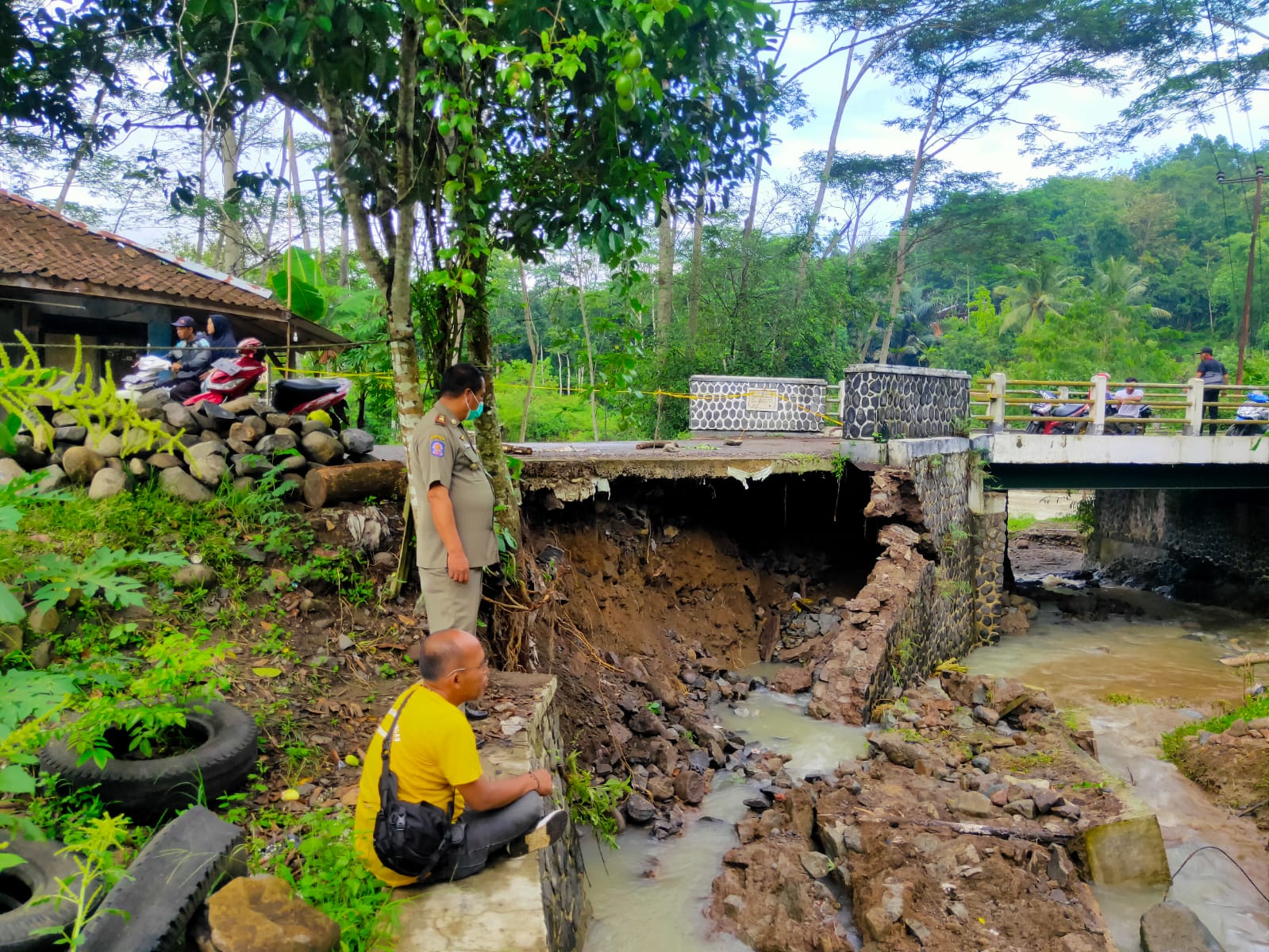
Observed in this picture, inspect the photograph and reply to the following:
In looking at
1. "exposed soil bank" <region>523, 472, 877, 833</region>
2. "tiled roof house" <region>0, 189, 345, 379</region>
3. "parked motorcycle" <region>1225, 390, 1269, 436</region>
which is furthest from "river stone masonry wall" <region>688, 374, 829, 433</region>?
"tiled roof house" <region>0, 189, 345, 379</region>

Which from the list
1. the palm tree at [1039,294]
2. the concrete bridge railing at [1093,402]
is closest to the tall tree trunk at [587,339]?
the concrete bridge railing at [1093,402]

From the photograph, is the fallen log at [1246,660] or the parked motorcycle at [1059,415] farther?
the parked motorcycle at [1059,415]

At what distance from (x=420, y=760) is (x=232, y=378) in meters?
5.00

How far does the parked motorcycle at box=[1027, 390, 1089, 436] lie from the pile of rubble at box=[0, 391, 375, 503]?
12341 millimetres

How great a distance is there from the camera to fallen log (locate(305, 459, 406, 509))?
6605mm

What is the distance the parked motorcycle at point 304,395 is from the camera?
7473mm

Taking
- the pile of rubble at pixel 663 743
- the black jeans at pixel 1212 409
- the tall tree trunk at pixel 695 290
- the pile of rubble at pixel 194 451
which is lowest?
the pile of rubble at pixel 663 743

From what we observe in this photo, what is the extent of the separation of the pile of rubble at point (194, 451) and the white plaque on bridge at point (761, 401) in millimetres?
11846

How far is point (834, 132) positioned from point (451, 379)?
2594 cm

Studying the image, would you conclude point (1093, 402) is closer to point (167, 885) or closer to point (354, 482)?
point (354, 482)

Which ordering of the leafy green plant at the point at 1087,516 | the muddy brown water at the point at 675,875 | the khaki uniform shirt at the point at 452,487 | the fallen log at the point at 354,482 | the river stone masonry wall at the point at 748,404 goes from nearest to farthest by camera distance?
the khaki uniform shirt at the point at 452,487, the muddy brown water at the point at 675,875, the fallen log at the point at 354,482, the river stone masonry wall at the point at 748,404, the leafy green plant at the point at 1087,516

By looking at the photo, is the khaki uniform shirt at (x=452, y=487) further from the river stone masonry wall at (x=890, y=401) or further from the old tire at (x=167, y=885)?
the river stone masonry wall at (x=890, y=401)

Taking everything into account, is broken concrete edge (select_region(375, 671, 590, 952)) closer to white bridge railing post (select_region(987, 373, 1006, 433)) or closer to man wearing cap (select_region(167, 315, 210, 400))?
man wearing cap (select_region(167, 315, 210, 400))

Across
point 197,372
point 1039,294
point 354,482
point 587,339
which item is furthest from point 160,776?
point 1039,294
